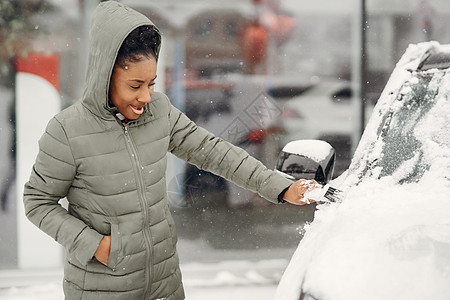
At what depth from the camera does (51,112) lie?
15.7 ft

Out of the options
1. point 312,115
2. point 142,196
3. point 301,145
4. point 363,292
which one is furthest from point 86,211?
point 312,115

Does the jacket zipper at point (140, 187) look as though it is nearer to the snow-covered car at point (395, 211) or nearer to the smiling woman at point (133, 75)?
the smiling woman at point (133, 75)

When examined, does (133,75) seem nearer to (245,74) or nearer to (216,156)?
(216,156)

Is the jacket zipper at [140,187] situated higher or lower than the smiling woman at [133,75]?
lower

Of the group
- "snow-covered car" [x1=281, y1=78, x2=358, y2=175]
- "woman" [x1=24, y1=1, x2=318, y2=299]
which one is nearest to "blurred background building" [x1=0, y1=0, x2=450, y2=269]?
"snow-covered car" [x1=281, y1=78, x2=358, y2=175]

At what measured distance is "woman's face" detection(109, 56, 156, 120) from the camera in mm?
2113

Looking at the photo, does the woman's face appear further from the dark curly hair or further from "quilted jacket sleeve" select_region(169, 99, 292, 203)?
"quilted jacket sleeve" select_region(169, 99, 292, 203)

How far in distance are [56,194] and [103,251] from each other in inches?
11.5

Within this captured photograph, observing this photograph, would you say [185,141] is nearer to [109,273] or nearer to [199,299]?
[109,273]

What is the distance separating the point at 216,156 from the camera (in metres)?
2.47

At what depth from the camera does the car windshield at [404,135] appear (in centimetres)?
216

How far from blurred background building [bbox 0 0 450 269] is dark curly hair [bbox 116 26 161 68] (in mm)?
2761

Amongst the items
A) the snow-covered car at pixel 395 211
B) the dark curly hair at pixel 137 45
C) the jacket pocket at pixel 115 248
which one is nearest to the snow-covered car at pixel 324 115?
the snow-covered car at pixel 395 211

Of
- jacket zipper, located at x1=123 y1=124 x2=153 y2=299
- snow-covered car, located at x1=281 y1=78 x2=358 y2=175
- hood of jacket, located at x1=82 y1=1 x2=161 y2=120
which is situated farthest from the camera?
snow-covered car, located at x1=281 y1=78 x2=358 y2=175
